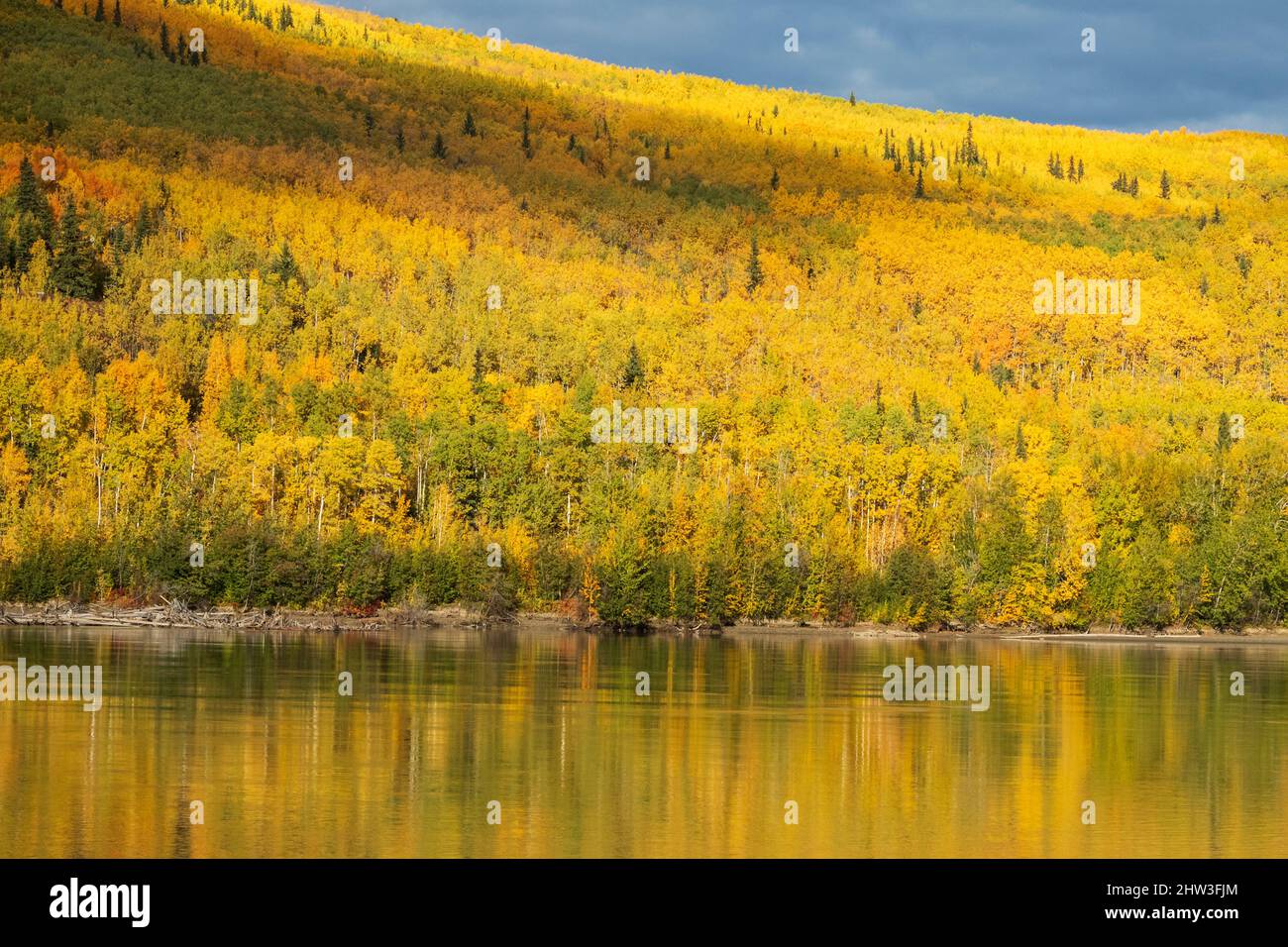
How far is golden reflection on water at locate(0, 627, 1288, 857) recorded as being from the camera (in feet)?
118

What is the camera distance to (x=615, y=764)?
151 feet

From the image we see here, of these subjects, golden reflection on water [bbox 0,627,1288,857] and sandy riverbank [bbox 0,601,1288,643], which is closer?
golden reflection on water [bbox 0,627,1288,857]

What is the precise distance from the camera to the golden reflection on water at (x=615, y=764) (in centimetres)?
3597

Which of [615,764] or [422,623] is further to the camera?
[422,623]

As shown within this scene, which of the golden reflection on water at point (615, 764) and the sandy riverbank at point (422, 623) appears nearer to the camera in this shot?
the golden reflection on water at point (615, 764)

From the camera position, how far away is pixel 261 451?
137 metres

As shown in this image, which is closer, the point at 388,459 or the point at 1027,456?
the point at 388,459

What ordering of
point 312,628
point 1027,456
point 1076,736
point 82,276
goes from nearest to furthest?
point 1076,736
point 312,628
point 1027,456
point 82,276

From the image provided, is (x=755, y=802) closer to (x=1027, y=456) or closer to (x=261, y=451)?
(x=261, y=451)

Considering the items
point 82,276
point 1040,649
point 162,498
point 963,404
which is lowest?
point 1040,649

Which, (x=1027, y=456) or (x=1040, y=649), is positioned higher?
(x=1027, y=456)

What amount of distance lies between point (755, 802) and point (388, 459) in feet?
324
